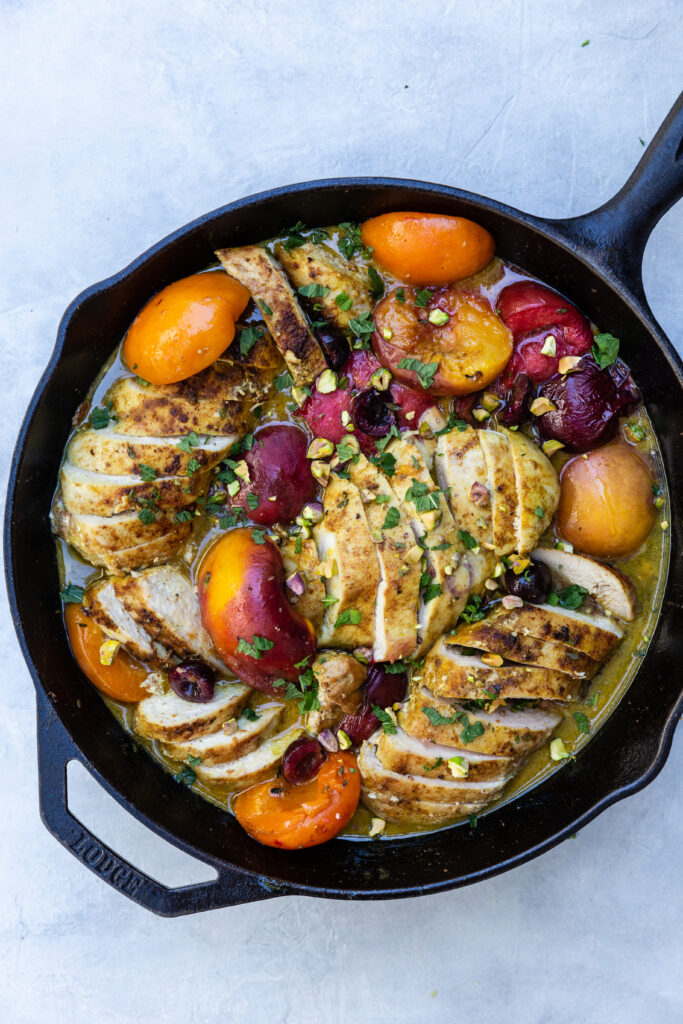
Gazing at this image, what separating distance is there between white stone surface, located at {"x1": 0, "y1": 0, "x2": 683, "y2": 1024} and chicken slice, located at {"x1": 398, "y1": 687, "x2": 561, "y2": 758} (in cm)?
58

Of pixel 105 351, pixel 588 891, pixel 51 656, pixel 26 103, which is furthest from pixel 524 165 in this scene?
pixel 588 891

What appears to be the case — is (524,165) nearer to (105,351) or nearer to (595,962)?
(105,351)

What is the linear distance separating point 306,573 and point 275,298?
993mm

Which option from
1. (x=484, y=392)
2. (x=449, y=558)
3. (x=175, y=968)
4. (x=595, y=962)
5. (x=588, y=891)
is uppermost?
(x=484, y=392)

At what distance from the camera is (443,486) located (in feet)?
9.72

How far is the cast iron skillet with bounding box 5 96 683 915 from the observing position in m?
2.69

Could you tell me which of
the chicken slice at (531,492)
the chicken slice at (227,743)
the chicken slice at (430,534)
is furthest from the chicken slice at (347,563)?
the chicken slice at (531,492)

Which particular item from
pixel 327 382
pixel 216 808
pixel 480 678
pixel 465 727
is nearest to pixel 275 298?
pixel 327 382

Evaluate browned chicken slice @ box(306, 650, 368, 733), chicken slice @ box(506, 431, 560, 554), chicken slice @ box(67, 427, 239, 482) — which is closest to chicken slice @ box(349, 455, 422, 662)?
browned chicken slice @ box(306, 650, 368, 733)

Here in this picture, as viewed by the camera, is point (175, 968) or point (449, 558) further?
point (175, 968)

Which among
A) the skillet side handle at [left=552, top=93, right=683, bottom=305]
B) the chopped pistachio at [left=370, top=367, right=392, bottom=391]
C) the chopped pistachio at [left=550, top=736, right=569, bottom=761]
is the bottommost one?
the chopped pistachio at [left=550, top=736, right=569, bottom=761]

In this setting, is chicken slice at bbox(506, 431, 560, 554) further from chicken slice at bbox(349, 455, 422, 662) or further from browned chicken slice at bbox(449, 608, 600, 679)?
chicken slice at bbox(349, 455, 422, 662)

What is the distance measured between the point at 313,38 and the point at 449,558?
2.09 m

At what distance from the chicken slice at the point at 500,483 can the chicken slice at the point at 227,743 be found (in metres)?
1.13
